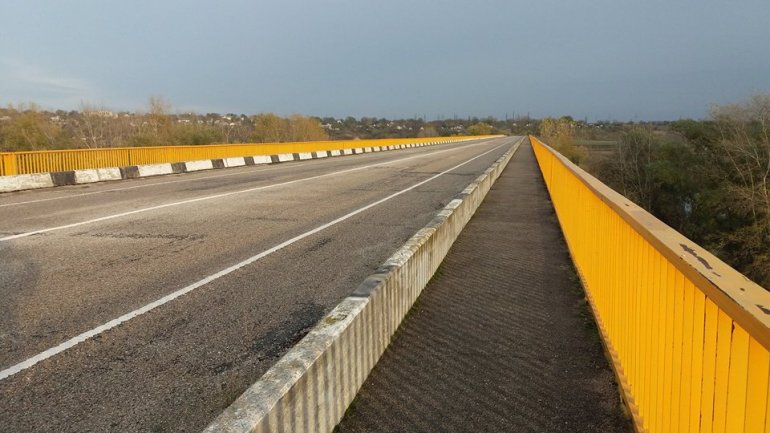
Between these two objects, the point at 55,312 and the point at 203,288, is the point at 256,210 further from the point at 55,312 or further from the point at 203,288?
the point at 55,312

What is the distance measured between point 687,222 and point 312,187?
4523 cm

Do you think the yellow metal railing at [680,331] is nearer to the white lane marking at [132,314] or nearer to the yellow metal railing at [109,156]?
the white lane marking at [132,314]

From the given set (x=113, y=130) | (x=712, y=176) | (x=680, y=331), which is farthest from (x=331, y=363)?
(x=113, y=130)

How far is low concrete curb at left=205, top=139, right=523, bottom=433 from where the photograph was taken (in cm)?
247

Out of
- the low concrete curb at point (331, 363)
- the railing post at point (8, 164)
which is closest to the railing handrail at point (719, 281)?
the low concrete curb at point (331, 363)

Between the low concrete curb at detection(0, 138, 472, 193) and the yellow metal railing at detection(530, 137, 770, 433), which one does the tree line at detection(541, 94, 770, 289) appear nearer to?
the low concrete curb at detection(0, 138, 472, 193)

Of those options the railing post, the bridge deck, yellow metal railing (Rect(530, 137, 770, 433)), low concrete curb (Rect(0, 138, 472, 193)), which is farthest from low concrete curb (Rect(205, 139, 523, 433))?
the railing post

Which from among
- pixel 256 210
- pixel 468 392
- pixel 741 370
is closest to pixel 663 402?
pixel 741 370

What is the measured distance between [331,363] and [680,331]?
1.83 m

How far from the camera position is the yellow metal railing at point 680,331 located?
1719 mm

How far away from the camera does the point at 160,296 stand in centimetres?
532

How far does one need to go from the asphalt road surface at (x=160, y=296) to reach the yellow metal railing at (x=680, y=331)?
97.2 inches

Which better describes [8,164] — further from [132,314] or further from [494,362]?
[494,362]

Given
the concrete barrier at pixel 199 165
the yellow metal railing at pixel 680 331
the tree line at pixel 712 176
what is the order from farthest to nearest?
the tree line at pixel 712 176 → the concrete barrier at pixel 199 165 → the yellow metal railing at pixel 680 331
